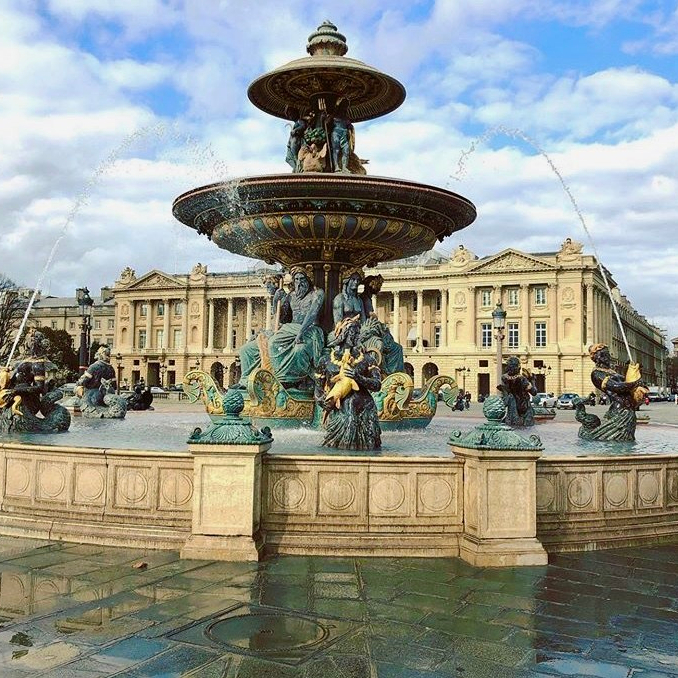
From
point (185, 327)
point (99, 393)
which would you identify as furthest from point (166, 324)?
point (99, 393)

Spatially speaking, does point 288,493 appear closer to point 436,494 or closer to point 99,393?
point 436,494

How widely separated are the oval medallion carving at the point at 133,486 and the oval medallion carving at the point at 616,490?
159 inches

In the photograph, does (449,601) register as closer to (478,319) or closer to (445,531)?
(445,531)

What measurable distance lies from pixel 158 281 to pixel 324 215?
96946 millimetres

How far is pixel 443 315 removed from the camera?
307 ft

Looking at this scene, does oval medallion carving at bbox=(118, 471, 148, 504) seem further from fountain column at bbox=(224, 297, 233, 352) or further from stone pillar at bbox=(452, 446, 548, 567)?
fountain column at bbox=(224, 297, 233, 352)

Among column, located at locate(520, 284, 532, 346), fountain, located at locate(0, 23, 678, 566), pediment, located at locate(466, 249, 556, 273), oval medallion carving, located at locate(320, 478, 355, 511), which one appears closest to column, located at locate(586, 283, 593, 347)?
pediment, located at locate(466, 249, 556, 273)

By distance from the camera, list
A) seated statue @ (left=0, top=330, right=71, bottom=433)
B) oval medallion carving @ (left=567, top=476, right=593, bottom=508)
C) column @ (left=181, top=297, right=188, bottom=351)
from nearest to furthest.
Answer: oval medallion carving @ (left=567, top=476, right=593, bottom=508) → seated statue @ (left=0, top=330, right=71, bottom=433) → column @ (left=181, top=297, right=188, bottom=351)

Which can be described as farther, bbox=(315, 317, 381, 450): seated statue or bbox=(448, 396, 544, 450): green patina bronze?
bbox=(315, 317, 381, 450): seated statue

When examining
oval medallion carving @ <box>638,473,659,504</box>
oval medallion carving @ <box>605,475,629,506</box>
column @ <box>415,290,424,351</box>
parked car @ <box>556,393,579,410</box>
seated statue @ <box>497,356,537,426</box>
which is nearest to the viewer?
oval medallion carving @ <box>605,475,629,506</box>

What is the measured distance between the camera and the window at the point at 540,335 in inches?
3482

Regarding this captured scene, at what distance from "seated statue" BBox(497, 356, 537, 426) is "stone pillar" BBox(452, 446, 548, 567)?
678 cm

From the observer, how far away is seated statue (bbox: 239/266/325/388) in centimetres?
1150

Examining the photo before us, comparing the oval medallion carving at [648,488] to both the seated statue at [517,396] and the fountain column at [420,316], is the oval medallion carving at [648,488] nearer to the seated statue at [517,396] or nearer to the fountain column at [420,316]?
the seated statue at [517,396]
